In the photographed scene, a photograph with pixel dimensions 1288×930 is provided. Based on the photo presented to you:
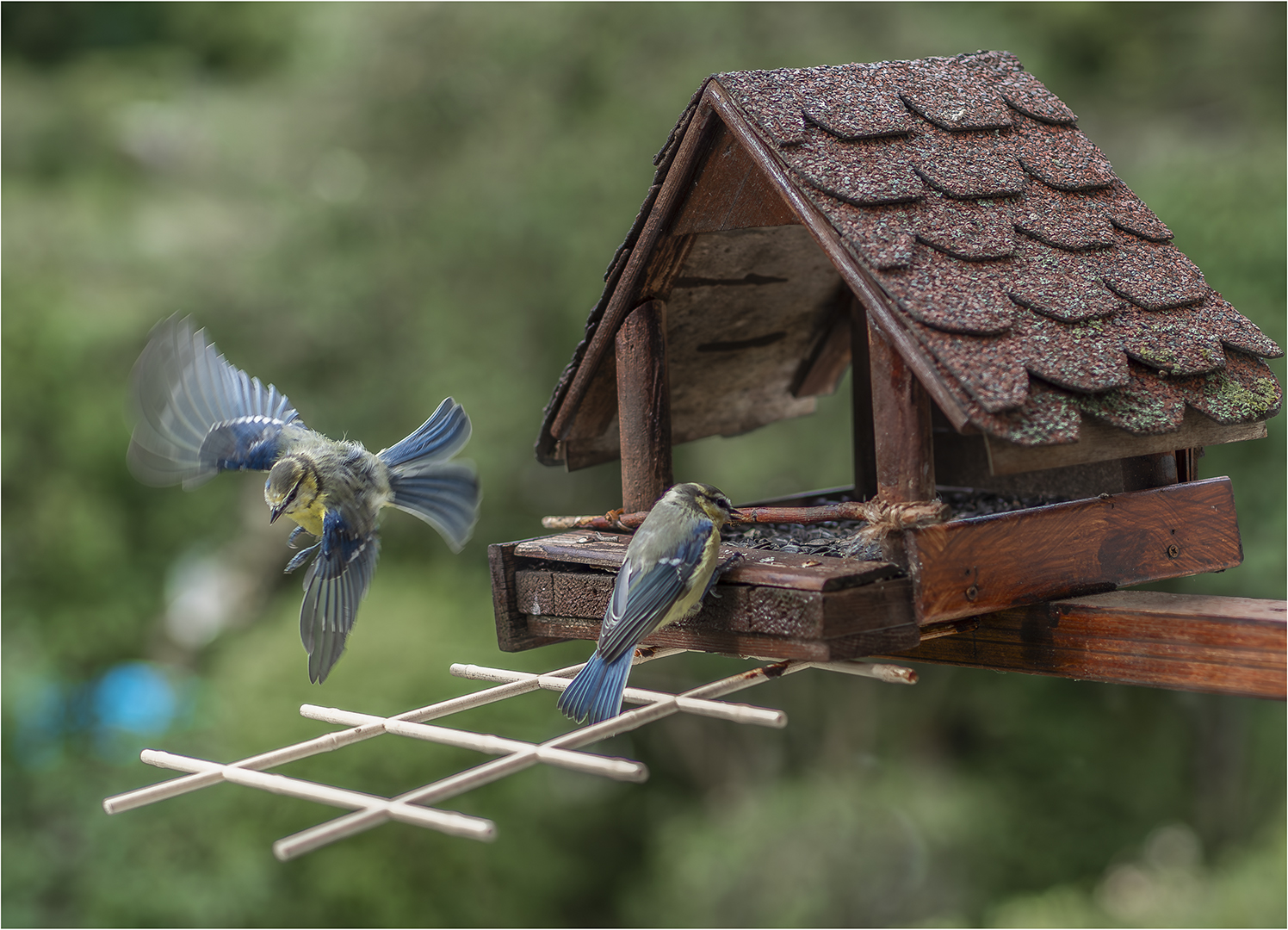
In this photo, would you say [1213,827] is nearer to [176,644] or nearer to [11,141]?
[176,644]

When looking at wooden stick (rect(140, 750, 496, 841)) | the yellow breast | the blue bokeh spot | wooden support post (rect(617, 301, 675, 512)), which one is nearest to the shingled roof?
wooden support post (rect(617, 301, 675, 512))

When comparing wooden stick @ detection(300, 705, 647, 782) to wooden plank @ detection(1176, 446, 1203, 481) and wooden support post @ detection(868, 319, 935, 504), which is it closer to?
wooden support post @ detection(868, 319, 935, 504)

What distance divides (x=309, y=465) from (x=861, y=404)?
1.68 meters

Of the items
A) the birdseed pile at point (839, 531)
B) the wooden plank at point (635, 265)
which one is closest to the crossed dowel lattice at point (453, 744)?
the birdseed pile at point (839, 531)

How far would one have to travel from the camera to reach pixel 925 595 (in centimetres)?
236

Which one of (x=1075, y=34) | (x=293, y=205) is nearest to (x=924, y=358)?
(x=1075, y=34)

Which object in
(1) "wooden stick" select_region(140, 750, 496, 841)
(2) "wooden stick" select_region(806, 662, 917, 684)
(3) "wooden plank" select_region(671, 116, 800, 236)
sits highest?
(3) "wooden plank" select_region(671, 116, 800, 236)

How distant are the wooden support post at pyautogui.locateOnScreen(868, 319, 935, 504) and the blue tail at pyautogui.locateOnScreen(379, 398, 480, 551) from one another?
81 centimetres

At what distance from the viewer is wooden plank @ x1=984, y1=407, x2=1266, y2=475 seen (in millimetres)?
2248

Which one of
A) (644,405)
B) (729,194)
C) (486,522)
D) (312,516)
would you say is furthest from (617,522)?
(486,522)

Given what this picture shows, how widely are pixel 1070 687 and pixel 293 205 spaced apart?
21.0 ft

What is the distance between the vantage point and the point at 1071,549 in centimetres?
259

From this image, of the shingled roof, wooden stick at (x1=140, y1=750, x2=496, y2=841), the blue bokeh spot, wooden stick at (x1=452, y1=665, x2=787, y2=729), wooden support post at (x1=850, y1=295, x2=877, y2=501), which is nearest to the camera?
wooden stick at (x1=140, y1=750, x2=496, y2=841)

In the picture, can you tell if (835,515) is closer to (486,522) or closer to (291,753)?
(291,753)
